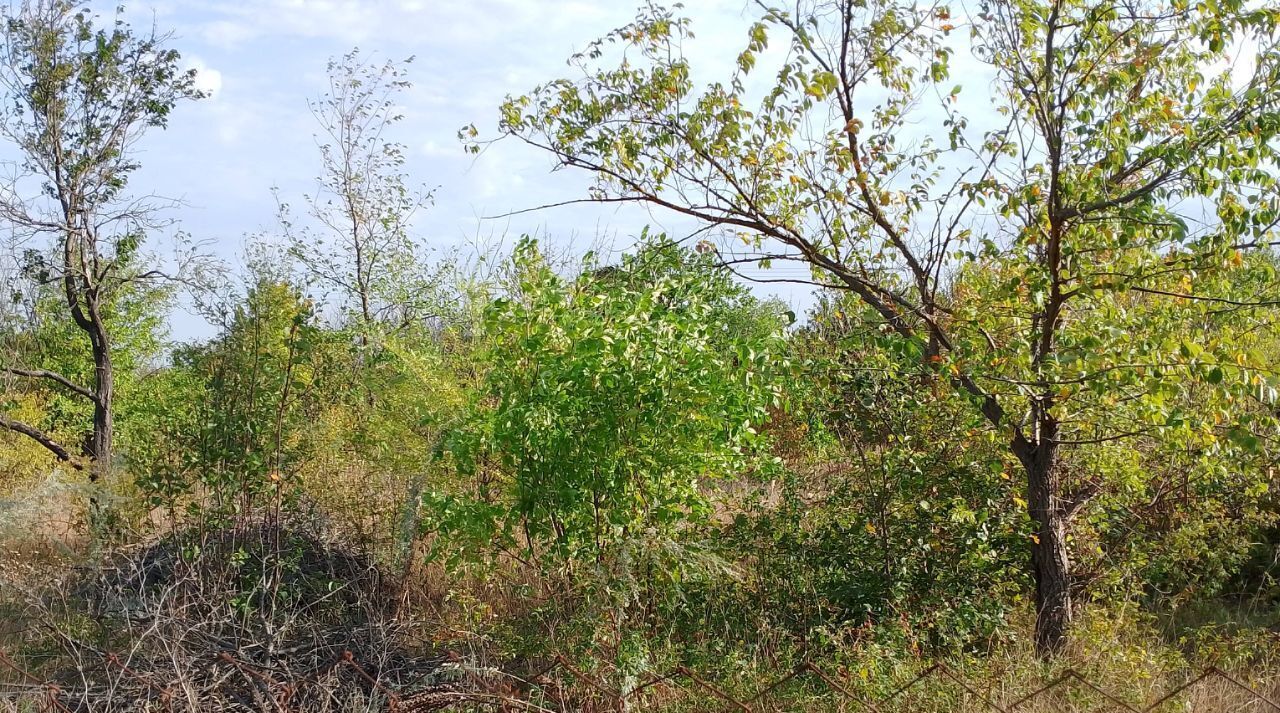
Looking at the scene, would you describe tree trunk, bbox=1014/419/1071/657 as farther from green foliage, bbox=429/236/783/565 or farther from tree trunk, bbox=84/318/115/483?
tree trunk, bbox=84/318/115/483

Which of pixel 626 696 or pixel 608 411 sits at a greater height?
pixel 608 411

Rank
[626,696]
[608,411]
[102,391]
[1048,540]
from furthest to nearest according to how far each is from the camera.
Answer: [102,391], [1048,540], [608,411], [626,696]

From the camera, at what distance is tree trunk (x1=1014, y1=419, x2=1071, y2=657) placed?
539 cm

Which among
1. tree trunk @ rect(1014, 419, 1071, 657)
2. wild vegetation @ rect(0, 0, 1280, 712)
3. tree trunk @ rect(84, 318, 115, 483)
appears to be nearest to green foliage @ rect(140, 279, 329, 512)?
wild vegetation @ rect(0, 0, 1280, 712)

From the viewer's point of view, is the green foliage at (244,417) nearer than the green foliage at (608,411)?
No

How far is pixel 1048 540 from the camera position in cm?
553

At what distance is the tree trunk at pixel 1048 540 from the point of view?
539cm

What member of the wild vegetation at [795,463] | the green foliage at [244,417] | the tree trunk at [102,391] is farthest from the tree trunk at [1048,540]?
the tree trunk at [102,391]

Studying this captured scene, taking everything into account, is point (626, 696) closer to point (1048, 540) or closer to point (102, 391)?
point (1048, 540)

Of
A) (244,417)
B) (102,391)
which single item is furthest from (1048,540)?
(102,391)

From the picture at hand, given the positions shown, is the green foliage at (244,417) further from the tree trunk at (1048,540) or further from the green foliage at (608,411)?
the tree trunk at (1048,540)

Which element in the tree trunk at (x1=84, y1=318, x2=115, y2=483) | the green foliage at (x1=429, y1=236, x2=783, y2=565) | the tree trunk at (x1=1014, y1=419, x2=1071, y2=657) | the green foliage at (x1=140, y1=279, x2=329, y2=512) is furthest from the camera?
the tree trunk at (x1=84, y1=318, x2=115, y2=483)

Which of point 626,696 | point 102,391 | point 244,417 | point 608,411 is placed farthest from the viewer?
point 102,391

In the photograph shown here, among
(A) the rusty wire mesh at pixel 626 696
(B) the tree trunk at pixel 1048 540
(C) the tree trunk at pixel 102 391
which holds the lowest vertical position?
(A) the rusty wire mesh at pixel 626 696
